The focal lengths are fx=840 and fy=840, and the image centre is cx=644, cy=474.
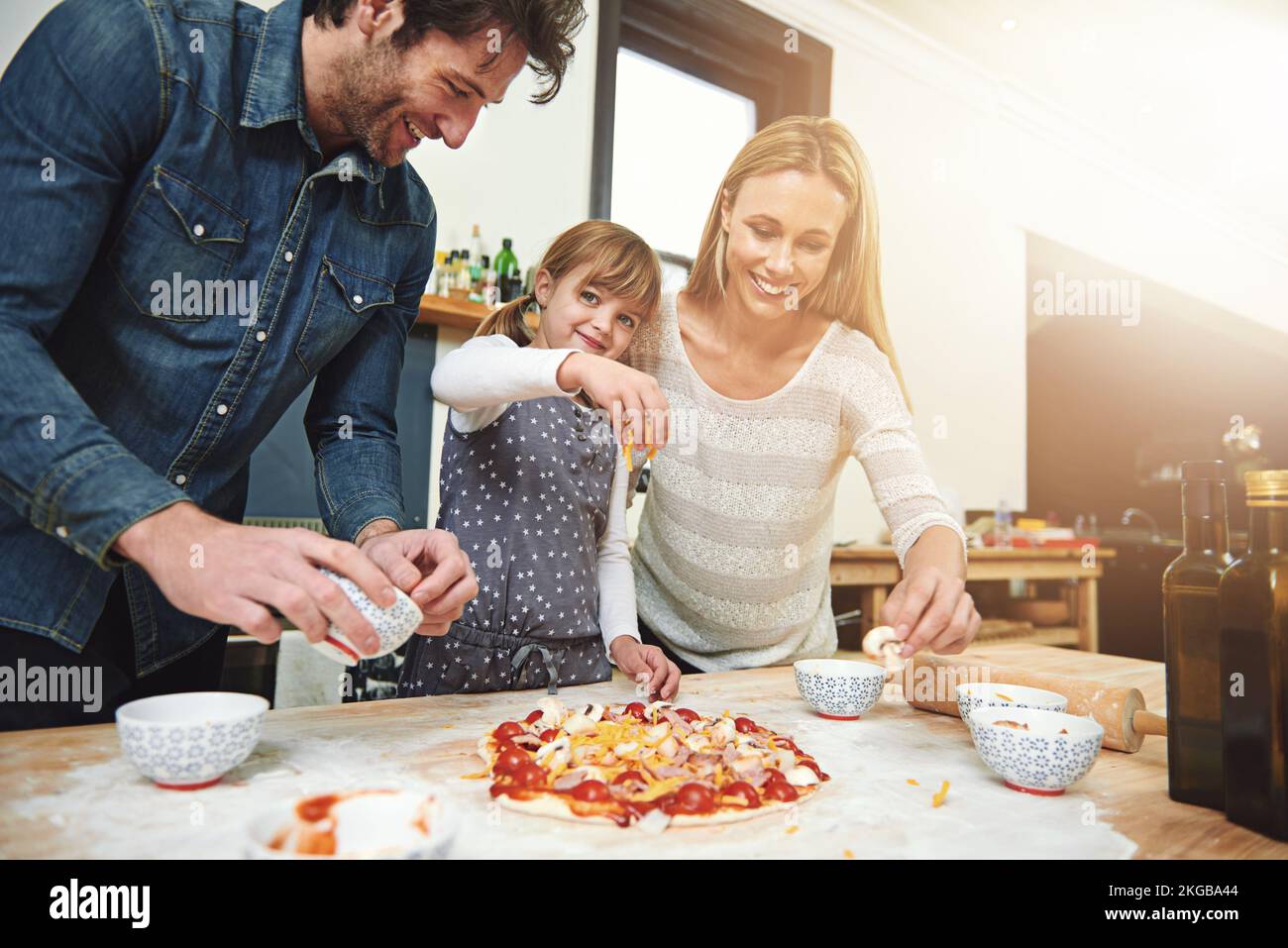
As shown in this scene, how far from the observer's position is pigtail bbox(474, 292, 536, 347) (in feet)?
5.28

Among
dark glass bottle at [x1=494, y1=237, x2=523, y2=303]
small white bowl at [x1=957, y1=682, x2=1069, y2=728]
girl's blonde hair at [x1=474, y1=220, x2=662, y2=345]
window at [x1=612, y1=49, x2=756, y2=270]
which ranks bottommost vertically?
small white bowl at [x1=957, y1=682, x2=1069, y2=728]

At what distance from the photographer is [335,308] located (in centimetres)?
115

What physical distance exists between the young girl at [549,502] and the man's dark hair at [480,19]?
0.44 meters

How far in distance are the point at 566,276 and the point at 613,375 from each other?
1.77 feet

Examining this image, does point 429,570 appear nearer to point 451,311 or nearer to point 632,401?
point 632,401

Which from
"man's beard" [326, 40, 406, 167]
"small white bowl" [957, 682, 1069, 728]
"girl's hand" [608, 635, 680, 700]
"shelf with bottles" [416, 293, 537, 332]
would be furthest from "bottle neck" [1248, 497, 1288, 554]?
"shelf with bottles" [416, 293, 537, 332]

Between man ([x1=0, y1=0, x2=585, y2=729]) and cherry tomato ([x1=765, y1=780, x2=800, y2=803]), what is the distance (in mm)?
394

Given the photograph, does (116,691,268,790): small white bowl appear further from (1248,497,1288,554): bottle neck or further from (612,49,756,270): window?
(612,49,756,270): window

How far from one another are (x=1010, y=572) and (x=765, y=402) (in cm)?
225

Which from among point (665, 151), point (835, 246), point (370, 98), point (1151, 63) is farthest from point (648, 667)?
point (1151, 63)

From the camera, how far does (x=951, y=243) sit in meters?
4.07

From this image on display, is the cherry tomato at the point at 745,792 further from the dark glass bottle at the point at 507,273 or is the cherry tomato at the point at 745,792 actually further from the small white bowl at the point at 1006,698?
the dark glass bottle at the point at 507,273

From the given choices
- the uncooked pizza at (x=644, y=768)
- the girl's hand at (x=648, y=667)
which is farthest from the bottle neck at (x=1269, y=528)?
the girl's hand at (x=648, y=667)

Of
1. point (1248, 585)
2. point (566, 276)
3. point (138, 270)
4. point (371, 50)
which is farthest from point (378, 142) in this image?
point (1248, 585)
